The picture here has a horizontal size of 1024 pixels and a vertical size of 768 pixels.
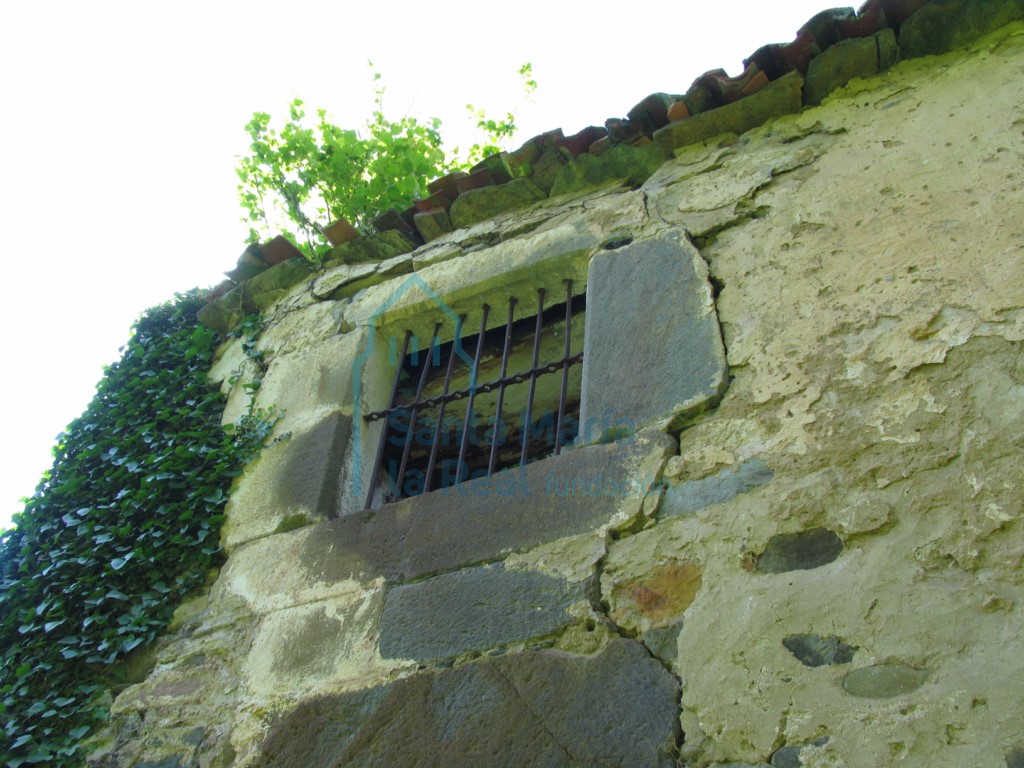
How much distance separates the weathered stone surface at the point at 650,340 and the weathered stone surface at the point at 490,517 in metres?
0.15

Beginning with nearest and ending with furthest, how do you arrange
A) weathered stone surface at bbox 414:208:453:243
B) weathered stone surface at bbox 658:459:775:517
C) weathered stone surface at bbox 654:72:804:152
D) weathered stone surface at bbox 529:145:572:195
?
weathered stone surface at bbox 658:459:775:517 → weathered stone surface at bbox 654:72:804:152 → weathered stone surface at bbox 529:145:572:195 → weathered stone surface at bbox 414:208:453:243

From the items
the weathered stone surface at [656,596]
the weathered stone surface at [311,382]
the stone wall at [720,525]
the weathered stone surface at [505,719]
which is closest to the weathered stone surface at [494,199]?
the stone wall at [720,525]

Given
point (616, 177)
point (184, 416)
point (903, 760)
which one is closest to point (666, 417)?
point (903, 760)

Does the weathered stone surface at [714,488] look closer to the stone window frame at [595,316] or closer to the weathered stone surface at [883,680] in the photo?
the stone window frame at [595,316]

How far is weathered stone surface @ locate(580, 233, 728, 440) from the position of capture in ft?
7.73

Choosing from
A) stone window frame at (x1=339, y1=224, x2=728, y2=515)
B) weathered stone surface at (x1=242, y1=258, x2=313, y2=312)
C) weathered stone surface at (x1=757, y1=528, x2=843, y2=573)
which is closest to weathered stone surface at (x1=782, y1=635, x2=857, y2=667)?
weathered stone surface at (x1=757, y1=528, x2=843, y2=573)

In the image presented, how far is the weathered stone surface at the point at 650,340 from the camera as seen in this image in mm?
2355

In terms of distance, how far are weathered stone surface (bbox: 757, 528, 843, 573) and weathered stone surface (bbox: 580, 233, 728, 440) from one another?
1.72 feet

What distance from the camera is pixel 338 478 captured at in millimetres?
2889

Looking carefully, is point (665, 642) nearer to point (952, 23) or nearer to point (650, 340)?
point (650, 340)

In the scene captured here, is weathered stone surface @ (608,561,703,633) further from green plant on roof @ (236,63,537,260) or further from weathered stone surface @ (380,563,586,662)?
green plant on roof @ (236,63,537,260)

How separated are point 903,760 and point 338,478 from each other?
6.45 feet

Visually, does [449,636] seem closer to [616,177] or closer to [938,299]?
[938,299]

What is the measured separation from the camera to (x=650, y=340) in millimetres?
2582
